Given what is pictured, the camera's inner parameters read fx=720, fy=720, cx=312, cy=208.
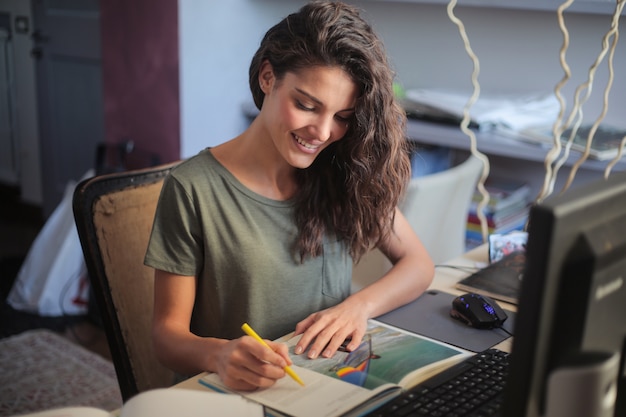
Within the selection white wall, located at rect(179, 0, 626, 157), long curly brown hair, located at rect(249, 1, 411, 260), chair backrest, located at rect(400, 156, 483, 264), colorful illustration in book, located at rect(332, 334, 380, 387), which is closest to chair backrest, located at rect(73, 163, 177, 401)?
long curly brown hair, located at rect(249, 1, 411, 260)

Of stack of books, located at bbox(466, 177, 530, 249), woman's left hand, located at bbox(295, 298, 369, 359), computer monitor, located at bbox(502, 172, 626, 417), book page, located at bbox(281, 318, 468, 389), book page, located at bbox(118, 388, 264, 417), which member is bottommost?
stack of books, located at bbox(466, 177, 530, 249)

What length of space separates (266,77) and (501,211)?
144cm

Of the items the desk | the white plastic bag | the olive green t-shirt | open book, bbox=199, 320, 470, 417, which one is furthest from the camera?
the white plastic bag

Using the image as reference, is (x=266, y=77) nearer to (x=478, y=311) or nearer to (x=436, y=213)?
(x=478, y=311)

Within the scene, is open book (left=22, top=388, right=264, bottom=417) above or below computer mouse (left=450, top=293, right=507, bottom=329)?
above

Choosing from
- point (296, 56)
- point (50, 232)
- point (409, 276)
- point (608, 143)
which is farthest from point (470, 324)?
point (50, 232)

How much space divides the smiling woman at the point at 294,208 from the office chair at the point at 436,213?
518 mm

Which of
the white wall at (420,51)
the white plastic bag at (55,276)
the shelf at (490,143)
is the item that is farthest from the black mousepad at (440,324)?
the white plastic bag at (55,276)

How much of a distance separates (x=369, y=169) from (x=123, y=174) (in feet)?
1.48

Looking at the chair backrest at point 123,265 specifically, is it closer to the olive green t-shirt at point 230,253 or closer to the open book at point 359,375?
the olive green t-shirt at point 230,253

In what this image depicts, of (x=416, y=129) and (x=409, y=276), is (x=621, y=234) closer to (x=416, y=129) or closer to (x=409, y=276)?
(x=409, y=276)

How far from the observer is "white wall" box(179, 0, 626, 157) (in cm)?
253

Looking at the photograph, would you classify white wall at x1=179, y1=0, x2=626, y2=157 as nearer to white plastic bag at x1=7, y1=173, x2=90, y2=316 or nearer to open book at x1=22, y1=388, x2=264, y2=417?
white plastic bag at x1=7, y1=173, x2=90, y2=316

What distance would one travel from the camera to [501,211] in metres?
2.48
